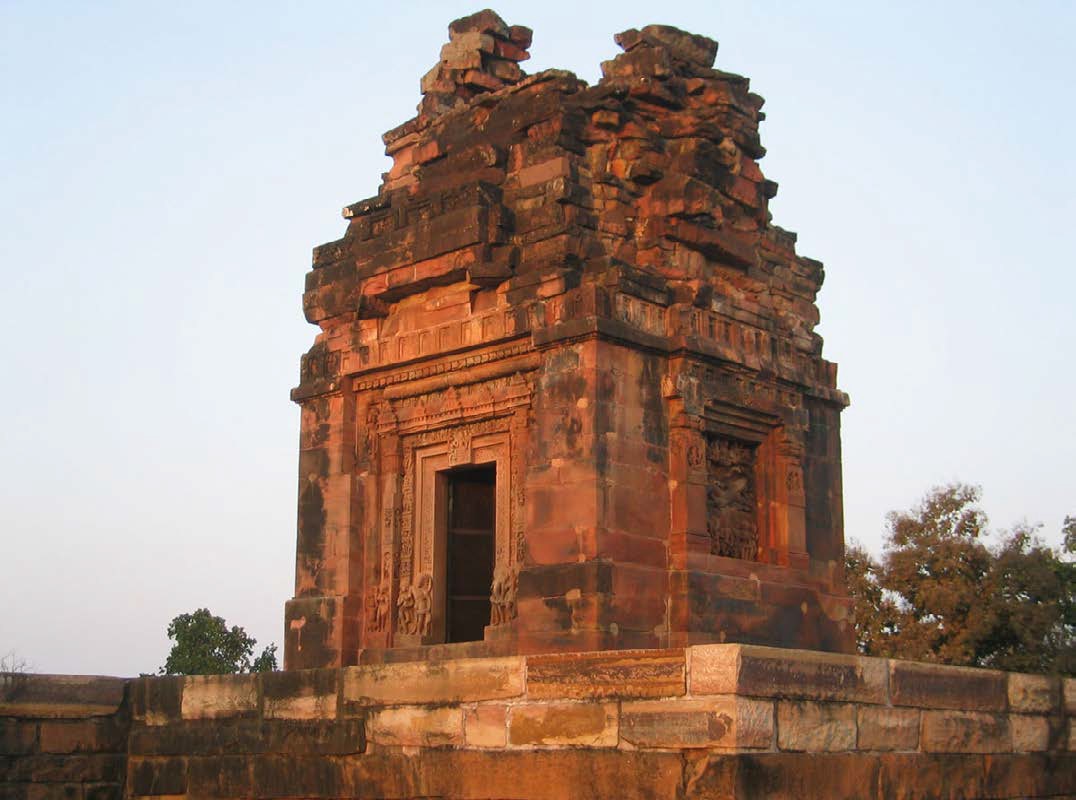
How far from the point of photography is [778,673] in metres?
8.27

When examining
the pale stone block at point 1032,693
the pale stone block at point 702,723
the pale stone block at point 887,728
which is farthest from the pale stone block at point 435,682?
the pale stone block at point 1032,693

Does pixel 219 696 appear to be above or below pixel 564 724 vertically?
above

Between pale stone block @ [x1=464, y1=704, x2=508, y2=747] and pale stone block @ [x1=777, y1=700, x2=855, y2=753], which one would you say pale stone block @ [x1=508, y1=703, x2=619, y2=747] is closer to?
pale stone block @ [x1=464, y1=704, x2=508, y2=747]

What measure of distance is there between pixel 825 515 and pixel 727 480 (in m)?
1.39

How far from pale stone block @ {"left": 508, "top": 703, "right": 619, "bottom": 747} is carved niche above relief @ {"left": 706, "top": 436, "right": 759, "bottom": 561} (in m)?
4.47

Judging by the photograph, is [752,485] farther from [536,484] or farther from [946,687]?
[946,687]

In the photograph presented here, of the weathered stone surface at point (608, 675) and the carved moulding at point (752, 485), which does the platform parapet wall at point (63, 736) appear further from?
the carved moulding at point (752, 485)

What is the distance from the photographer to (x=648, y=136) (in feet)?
46.6

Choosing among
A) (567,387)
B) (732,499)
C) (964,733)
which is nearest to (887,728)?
(964,733)

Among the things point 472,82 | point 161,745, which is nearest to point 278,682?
point 161,745

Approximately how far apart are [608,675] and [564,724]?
0.49 m

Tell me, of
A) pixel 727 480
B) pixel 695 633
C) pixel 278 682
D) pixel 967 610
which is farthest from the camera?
pixel 967 610

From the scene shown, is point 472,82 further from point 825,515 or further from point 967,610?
point 967,610

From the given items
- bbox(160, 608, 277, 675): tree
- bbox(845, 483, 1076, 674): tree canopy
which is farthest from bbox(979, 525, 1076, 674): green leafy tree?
bbox(160, 608, 277, 675): tree
